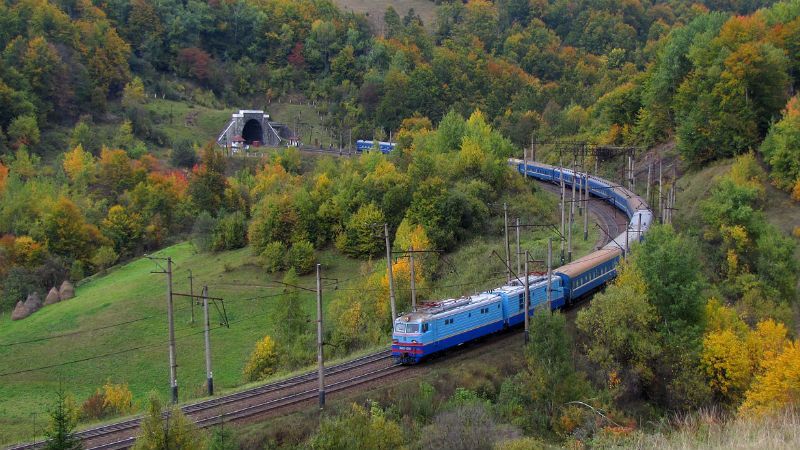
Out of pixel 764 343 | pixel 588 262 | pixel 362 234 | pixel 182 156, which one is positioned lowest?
pixel 764 343

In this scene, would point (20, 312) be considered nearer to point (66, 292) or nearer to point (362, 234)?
point (66, 292)

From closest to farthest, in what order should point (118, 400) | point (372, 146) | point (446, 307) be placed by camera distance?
point (446, 307) < point (118, 400) < point (372, 146)

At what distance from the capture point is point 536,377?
3048 centimetres

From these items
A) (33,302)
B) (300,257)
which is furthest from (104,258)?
(300,257)

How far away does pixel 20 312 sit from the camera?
201 feet

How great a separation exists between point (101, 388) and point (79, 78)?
283 ft

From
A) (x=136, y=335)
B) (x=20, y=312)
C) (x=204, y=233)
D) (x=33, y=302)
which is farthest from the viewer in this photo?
(x=204, y=233)

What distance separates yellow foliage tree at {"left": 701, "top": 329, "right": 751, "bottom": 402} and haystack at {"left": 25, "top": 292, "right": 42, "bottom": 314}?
49.4m

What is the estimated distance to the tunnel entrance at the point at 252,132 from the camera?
408 feet

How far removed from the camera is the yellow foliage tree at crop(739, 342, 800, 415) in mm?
29922

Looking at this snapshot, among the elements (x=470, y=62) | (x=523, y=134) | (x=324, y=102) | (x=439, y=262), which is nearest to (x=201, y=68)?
(x=324, y=102)

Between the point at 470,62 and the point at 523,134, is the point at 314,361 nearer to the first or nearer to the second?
the point at 523,134

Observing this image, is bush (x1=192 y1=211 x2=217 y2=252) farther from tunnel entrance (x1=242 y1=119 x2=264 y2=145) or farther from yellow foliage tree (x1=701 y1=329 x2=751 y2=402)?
tunnel entrance (x1=242 y1=119 x2=264 y2=145)

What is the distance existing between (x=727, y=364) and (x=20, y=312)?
50.2 m
